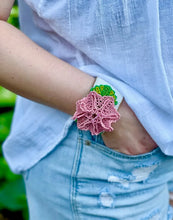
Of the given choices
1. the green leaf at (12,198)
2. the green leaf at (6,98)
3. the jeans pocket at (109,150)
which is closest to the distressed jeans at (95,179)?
the jeans pocket at (109,150)

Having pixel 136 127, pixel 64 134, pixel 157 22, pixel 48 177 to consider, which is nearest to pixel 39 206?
pixel 48 177

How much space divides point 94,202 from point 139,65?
0.37 m

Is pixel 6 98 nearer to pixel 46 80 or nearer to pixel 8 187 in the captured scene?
pixel 8 187

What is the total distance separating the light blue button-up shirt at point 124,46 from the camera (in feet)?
2.46

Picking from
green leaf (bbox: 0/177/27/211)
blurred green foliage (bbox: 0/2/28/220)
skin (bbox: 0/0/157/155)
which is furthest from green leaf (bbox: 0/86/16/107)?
skin (bbox: 0/0/157/155)

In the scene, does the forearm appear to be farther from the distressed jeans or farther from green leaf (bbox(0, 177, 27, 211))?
green leaf (bbox(0, 177, 27, 211))

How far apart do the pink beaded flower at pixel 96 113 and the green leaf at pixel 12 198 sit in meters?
1.39

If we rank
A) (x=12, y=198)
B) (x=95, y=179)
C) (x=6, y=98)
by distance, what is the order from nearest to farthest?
1. (x=95, y=179)
2. (x=12, y=198)
3. (x=6, y=98)

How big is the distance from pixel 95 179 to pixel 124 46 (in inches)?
13.7

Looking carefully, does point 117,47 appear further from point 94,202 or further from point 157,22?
point 94,202

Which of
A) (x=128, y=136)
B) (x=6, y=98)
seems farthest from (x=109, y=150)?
(x=6, y=98)

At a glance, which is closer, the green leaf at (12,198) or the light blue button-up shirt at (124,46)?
the light blue button-up shirt at (124,46)

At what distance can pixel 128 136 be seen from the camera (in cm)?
82

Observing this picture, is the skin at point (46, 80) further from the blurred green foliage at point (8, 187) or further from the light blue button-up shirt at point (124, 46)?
the blurred green foliage at point (8, 187)
